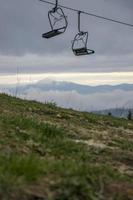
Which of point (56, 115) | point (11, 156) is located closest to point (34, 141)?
point (11, 156)

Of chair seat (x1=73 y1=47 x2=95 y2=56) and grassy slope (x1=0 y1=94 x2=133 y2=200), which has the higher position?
chair seat (x1=73 y1=47 x2=95 y2=56)

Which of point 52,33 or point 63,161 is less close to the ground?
point 52,33

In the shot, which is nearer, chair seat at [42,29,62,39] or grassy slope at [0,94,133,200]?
grassy slope at [0,94,133,200]

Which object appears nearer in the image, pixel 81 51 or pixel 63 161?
pixel 63 161

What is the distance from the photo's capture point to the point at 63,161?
308 inches

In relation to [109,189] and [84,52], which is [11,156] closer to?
[109,189]

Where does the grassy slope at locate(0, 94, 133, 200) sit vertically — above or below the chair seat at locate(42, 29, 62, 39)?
below

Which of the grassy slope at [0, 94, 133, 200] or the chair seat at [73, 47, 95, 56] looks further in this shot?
the chair seat at [73, 47, 95, 56]

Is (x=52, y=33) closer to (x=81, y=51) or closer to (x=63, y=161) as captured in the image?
(x=81, y=51)

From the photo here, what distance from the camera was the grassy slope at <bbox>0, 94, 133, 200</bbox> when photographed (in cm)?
646

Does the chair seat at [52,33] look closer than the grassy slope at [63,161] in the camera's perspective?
No

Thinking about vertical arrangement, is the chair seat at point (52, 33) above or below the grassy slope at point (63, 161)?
above

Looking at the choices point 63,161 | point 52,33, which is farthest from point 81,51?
point 63,161

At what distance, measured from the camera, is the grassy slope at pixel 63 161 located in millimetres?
6461
